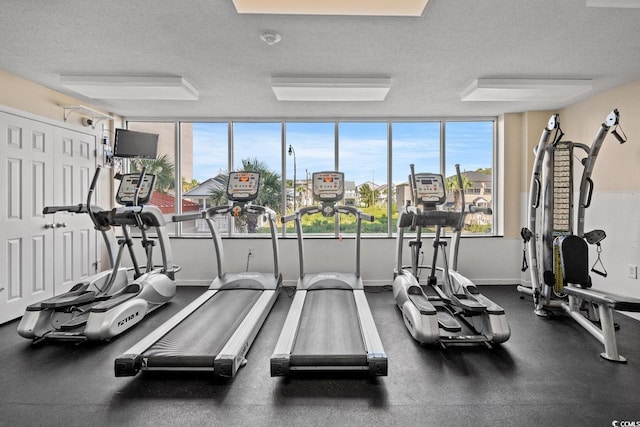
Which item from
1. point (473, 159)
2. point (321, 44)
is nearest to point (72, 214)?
point (321, 44)

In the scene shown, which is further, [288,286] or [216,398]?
[288,286]

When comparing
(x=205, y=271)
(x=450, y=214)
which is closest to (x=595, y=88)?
(x=450, y=214)

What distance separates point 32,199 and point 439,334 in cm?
462

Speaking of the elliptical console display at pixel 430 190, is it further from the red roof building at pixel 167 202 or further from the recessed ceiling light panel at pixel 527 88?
the red roof building at pixel 167 202

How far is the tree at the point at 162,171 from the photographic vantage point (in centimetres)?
533

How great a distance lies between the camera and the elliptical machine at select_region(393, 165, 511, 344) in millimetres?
2986

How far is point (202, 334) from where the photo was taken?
116 inches

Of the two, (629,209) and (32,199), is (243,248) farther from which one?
(629,209)

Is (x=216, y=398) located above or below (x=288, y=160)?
below

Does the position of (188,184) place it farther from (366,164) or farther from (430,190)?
(430,190)

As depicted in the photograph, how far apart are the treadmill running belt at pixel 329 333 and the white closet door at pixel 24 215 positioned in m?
3.12

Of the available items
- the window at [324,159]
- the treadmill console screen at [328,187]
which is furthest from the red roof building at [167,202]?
the treadmill console screen at [328,187]

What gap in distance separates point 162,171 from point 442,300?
4.54 m

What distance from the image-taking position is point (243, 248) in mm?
5152
